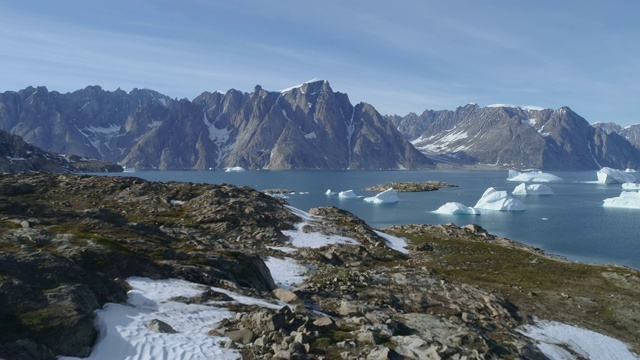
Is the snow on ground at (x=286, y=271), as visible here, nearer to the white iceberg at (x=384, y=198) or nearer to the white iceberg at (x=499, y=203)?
the white iceberg at (x=499, y=203)

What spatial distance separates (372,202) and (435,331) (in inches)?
5549

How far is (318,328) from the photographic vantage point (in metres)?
21.6

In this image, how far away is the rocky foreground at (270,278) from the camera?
19.4m

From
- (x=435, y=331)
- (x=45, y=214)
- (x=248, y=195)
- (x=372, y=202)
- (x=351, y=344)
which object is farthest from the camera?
(x=372, y=202)

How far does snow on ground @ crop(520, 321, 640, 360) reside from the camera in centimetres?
2769

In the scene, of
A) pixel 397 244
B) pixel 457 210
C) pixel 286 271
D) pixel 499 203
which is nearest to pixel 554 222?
pixel 457 210

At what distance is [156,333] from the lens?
1903 cm

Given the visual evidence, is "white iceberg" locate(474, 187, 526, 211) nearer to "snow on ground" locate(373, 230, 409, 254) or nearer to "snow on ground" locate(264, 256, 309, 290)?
"snow on ground" locate(373, 230, 409, 254)

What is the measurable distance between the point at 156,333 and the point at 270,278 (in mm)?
17041

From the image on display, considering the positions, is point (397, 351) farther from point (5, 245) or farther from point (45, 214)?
point (45, 214)

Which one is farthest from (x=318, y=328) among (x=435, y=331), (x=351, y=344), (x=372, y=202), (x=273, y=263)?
(x=372, y=202)

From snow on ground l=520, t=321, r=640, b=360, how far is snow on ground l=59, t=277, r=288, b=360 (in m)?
17.9

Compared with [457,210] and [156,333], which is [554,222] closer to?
[457,210]

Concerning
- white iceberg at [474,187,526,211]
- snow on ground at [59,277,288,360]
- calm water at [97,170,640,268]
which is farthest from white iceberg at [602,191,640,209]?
snow on ground at [59,277,288,360]
